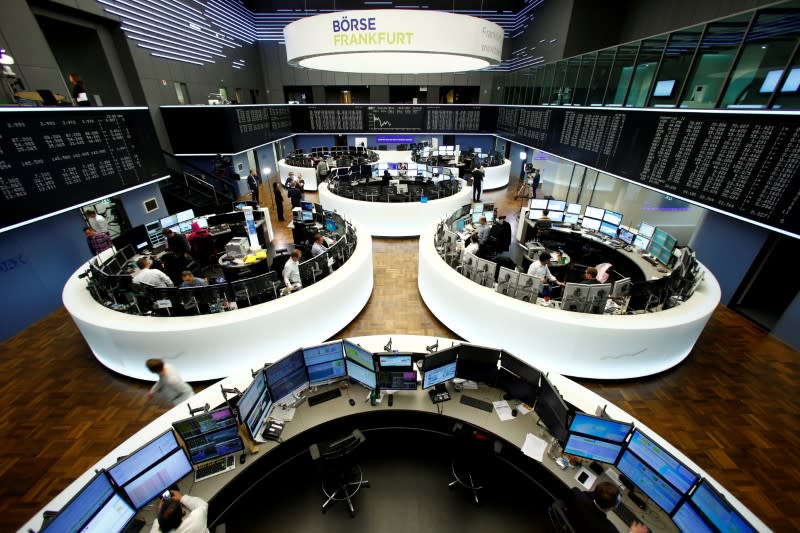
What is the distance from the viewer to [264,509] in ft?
10.7

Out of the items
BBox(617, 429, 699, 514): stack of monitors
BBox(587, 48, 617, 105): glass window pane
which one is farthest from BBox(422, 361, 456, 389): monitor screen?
BBox(587, 48, 617, 105): glass window pane

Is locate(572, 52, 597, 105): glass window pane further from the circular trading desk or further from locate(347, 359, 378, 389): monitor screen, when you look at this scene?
locate(347, 359, 378, 389): monitor screen

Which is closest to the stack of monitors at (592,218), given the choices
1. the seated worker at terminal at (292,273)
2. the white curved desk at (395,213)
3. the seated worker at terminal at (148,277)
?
the white curved desk at (395,213)

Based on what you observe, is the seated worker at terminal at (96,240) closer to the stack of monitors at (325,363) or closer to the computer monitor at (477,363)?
the stack of monitors at (325,363)

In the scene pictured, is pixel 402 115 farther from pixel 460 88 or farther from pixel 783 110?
pixel 783 110

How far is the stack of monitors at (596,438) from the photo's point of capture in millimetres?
2551

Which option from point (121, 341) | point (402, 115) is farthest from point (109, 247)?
point (402, 115)

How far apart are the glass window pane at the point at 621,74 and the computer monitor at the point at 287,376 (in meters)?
9.07

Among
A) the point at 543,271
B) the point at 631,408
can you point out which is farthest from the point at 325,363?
the point at 631,408

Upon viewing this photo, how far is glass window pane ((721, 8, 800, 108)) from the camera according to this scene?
426 centimetres

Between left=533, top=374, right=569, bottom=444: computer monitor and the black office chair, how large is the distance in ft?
5.72

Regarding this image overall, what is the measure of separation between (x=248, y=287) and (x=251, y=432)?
2.30 metres

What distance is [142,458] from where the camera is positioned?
2.33m

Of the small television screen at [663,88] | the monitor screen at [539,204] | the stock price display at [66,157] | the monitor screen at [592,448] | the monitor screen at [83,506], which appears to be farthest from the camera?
the monitor screen at [539,204]
